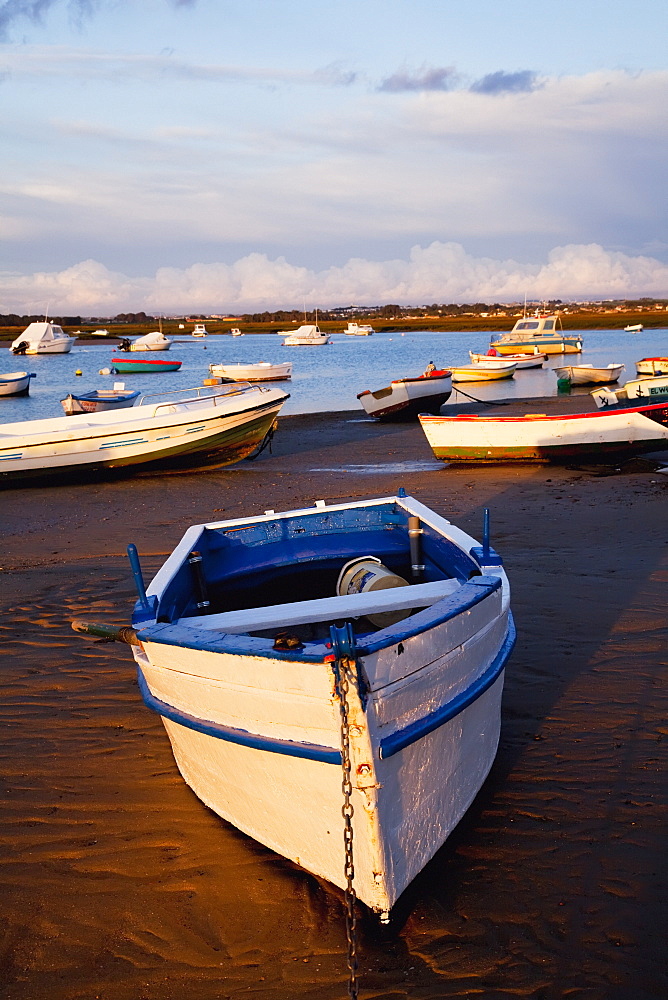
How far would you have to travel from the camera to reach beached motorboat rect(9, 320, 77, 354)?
2990 inches

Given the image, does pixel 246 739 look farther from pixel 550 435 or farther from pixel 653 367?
pixel 653 367

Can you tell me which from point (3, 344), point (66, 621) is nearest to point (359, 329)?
point (3, 344)

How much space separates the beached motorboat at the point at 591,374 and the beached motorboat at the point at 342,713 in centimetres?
2893

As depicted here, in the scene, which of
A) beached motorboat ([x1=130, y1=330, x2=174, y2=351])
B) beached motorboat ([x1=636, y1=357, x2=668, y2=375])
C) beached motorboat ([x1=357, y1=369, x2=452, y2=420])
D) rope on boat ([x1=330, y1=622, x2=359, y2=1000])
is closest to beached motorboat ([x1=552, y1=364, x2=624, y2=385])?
beached motorboat ([x1=636, y1=357, x2=668, y2=375])

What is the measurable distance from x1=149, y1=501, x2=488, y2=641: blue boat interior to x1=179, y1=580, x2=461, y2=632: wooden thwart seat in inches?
49.5

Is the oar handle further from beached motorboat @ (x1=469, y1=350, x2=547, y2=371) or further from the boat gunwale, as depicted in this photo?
beached motorboat @ (x1=469, y1=350, x2=547, y2=371)

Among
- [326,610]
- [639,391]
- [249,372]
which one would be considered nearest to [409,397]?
[639,391]

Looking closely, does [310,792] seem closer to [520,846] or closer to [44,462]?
[520,846]

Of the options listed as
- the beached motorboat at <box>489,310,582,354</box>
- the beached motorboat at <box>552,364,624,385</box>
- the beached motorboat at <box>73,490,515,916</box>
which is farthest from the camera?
the beached motorboat at <box>489,310,582,354</box>

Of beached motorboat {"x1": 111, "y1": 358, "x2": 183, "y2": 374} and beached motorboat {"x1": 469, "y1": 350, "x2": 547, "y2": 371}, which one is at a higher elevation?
beached motorboat {"x1": 469, "y1": 350, "x2": 547, "y2": 371}

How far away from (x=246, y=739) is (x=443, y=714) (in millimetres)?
877

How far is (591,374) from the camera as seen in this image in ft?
105

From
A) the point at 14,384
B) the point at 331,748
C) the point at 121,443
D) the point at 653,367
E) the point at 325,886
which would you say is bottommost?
the point at 325,886

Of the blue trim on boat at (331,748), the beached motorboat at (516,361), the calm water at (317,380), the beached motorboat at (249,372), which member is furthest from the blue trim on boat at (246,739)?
the beached motorboat at (249,372)
